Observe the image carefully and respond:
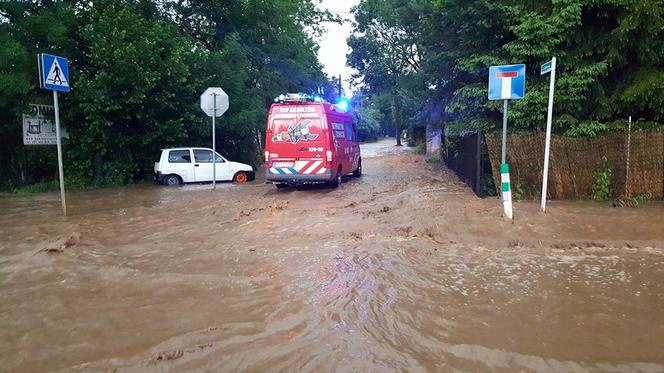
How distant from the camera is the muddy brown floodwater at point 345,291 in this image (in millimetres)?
3516

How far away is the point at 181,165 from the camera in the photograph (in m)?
15.7

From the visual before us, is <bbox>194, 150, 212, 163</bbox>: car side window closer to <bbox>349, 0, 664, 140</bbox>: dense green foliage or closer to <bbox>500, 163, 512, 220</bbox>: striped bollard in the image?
<bbox>349, 0, 664, 140</bbox>: dense green foliage

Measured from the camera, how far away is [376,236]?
7.18 meters

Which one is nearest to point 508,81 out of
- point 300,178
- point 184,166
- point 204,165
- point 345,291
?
point 345,291

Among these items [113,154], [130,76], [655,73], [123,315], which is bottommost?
[123,315]

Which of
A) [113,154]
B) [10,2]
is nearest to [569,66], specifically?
[113,154]

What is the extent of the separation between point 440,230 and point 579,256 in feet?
6.25

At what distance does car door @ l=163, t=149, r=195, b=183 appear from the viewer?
15617 millimetres

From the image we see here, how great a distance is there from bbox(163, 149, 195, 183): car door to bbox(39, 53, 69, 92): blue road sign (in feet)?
21.6

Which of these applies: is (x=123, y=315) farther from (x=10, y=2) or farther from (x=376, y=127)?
(x=376, y=127)

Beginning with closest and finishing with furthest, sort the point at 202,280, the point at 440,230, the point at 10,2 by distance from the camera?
the point at 202,280, the point at 440,230, the point at 10,2

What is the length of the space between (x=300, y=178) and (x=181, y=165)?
502 cm

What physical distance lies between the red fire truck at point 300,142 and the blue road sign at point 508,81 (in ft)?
18.5

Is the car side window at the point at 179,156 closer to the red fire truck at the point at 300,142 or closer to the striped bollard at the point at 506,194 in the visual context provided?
the red fire truck at the point at 300,142
